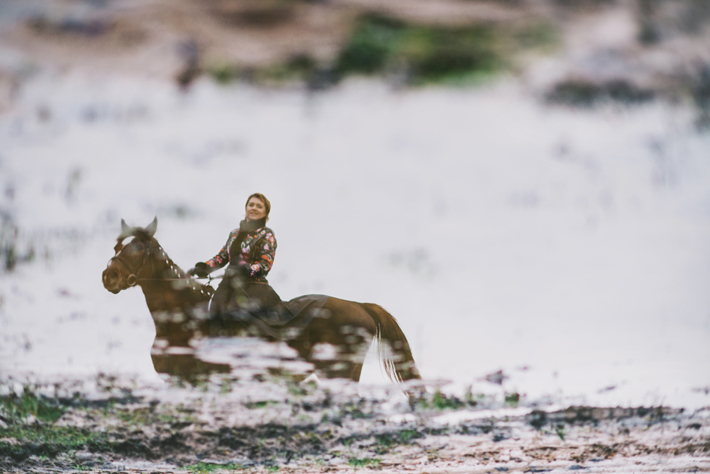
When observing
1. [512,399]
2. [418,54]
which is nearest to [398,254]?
[512,399]

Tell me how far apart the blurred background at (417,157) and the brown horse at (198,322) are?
0.31m

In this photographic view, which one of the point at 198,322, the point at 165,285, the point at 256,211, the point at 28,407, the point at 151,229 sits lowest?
the point at 28,407

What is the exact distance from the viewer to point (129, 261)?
6.17ft

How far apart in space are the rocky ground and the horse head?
627 millimetres

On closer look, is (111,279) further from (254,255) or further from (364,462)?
(364,462)

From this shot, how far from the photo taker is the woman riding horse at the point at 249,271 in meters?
1.96

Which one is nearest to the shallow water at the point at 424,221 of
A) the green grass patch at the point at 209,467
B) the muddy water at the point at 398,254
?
the muddy water at the point at 398,254

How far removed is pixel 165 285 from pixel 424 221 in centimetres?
156

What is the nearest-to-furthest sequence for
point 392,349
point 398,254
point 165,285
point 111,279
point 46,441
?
point 111,279, point 165,285, point 46,441, point 392,349, point 398,254

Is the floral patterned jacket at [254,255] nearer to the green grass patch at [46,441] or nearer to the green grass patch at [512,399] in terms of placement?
the green grass patch at [46,441]

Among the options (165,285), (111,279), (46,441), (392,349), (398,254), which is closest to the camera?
(111,279)

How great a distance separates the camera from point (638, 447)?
2154 mm

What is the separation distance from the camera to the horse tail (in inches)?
83.6

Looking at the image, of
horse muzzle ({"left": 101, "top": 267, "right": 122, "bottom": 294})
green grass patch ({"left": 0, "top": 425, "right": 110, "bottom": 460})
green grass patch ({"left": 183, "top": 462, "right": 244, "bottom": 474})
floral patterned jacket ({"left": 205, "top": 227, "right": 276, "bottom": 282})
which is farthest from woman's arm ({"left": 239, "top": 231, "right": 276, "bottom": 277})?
green grass patch ({"left": 0, "top": 425, "right": 110, "bottom": 460})
